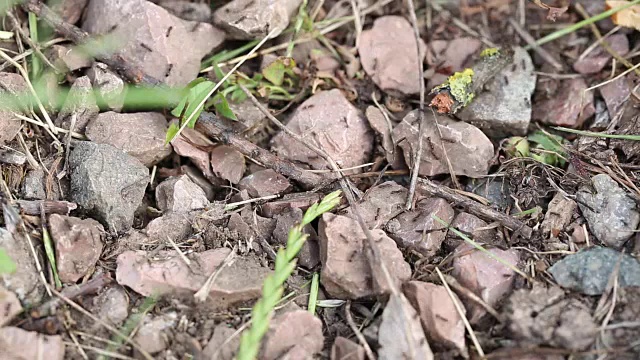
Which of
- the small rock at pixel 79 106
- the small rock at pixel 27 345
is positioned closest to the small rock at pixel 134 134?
the small rock at pixel 79 106

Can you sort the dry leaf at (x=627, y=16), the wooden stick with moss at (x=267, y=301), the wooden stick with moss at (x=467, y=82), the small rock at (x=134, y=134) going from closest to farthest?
the wooden stick with moss at (x=267, y=301), the small rock at (x=134, y=134), the wooden stick with moss at (x=467, y=82), the dry leaf at (x=627, y=16)

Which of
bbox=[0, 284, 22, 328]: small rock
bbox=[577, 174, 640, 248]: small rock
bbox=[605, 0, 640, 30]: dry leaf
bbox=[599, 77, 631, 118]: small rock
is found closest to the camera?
bbox=[0, 284, 22, 328]: small rock

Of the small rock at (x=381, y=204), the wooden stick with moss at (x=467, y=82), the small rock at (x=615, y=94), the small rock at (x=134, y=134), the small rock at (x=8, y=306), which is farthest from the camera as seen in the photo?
the small rock at (x=615, y=94)

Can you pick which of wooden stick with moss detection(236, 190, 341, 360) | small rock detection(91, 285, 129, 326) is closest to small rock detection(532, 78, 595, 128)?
wooden stick with moss detection(236, 190, 341, 360)

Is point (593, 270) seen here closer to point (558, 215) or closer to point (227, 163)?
point (558, 215)

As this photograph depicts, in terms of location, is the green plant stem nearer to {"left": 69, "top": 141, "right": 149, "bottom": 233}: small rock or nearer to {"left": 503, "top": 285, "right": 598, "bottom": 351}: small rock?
{"left": 503, "top": 285, "right": 598, "bottom": 351}: small rock

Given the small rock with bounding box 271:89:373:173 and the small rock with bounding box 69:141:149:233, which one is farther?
the small rock with bounding box 271:89:373:173

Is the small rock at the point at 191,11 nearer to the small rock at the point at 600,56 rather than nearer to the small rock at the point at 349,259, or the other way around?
the small rock at the point at 349,259
